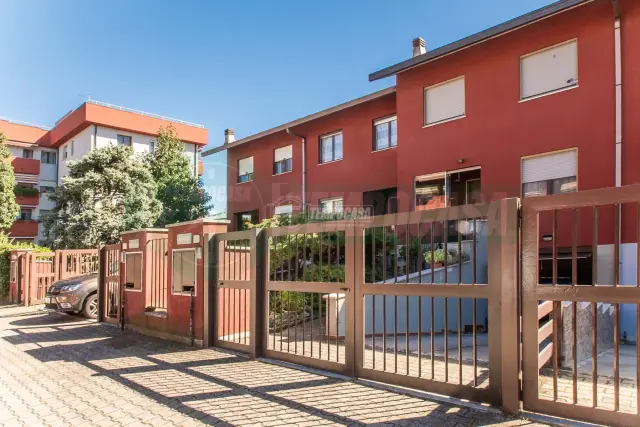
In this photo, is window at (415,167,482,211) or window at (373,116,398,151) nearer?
window at (415,167,482,211)

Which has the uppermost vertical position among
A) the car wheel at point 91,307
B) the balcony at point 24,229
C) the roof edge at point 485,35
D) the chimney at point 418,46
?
the chimney at point 418,46

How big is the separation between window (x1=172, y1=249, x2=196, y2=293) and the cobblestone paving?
3.29 feet

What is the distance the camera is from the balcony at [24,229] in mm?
30984

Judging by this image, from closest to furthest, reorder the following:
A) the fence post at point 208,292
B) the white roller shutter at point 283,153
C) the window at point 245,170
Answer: the fence post at point 208,292
the white roller shutter at point 283,153
the window at point 245,170

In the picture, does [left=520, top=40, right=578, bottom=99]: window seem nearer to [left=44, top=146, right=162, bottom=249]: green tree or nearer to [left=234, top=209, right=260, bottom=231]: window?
[left=234, top=209, right=260, bottom=231]: window

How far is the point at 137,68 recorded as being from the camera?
51.8 feet

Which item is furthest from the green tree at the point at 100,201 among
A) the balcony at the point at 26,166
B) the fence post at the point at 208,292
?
the fence post at the point at 208,292

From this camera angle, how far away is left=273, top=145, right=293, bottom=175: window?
19891 millimetres

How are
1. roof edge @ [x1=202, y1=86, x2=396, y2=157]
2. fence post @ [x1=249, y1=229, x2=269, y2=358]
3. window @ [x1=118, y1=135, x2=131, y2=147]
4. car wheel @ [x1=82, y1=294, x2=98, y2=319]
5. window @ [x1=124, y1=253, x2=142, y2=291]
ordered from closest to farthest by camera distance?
fence post @ [x1=249, y1=229, x2=269, y2=358] → window @ [x1=124, y1=253, x2=142, y2=291] → car wheel @ [x1=82, y1=294, x2=98, y2=319] → roof edge @ [x1=202, y1=86, x2=396, y2=157] → window @ [x1=118, y1=135, x2=131, y2=147]

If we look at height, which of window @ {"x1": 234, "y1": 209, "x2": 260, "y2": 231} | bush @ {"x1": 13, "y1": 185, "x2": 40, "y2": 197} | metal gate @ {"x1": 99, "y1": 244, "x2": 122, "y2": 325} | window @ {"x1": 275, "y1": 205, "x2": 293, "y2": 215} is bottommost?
metal gate @ {"x1": 99, "y1": 244, "x2": 122, "y2": 325}

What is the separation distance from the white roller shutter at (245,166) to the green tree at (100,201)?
4.57 m

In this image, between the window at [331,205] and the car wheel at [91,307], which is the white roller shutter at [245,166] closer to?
the window at [331,205]

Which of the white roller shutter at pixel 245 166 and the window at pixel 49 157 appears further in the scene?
the window at pixel 49 157

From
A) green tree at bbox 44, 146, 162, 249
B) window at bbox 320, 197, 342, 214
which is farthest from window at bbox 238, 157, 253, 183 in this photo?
window at bbox 320, 197, 342, 214
